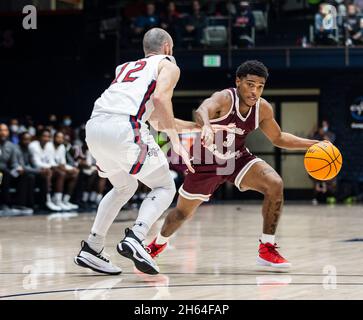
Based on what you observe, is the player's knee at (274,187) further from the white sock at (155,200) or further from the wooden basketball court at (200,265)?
the white sock at (155,200)

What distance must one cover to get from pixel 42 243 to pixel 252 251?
2.62m

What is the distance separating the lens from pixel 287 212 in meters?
16.8

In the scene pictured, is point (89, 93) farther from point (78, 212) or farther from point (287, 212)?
point (287, 212)

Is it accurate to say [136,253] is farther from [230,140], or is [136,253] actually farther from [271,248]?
[230,140]

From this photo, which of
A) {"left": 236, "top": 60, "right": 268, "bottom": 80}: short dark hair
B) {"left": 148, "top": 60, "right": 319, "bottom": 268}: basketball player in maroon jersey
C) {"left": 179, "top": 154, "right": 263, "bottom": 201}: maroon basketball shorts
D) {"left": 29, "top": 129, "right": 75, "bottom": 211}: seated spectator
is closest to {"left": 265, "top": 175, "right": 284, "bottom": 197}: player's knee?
{"left": 148, "top": 60, "right": 319, "bottom": 268}: basketball player in maroon jersey

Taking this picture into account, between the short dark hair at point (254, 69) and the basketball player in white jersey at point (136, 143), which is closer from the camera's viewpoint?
the basketball player in white jersey at point (136, 143)

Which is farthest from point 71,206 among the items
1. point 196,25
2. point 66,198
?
point 196,25

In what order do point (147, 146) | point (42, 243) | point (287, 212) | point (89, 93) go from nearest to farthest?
point (147, 146) → point (42, 243) → point (287, 212) → point (89, 93)

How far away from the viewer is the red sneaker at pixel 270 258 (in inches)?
291

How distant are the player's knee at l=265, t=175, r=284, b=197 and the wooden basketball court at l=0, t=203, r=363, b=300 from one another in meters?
0.65

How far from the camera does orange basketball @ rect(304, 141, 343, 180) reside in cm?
775

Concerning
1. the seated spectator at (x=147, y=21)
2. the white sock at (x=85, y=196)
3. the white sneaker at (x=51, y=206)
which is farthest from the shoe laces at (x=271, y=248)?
the seated spectator at (x=147, y=21)

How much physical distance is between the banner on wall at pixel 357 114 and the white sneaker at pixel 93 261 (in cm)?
1672
